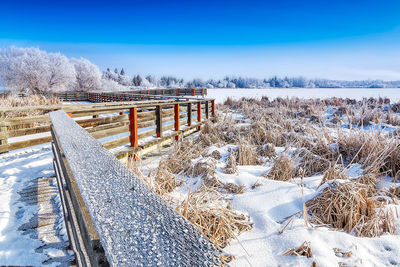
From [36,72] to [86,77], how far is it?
419 inches

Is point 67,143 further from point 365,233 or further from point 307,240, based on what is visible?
point 365,233

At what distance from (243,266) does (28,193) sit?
2.83m

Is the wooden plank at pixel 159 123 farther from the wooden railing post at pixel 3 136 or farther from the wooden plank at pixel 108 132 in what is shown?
the wooden railing post at pixel 3 136

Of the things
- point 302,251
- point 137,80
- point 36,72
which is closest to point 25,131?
point 302,251

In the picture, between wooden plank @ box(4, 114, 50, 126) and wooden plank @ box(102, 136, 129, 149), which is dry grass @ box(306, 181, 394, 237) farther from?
wooden plank @ box(4, 114, 50, 126)

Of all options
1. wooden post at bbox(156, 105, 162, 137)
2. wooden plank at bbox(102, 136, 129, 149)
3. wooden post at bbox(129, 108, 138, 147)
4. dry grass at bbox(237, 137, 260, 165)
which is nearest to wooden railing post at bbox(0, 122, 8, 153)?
wooden plank at bbox(102, 136, 129, 149)

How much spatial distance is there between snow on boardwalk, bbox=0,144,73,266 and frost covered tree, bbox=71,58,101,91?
40464 mm

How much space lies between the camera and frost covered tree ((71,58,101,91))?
4081 cm

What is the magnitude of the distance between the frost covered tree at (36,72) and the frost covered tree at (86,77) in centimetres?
426

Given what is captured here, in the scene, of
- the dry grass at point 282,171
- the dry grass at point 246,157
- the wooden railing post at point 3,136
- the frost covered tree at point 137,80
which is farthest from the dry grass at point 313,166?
the frost covered tree at point 137,80

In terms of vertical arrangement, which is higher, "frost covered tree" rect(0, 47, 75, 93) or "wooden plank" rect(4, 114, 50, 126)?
"frost covered tree" rect(0, 47, 75, 93)

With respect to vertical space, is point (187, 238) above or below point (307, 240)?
above

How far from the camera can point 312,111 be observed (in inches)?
435

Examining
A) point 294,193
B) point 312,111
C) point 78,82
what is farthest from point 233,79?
point 294,193
